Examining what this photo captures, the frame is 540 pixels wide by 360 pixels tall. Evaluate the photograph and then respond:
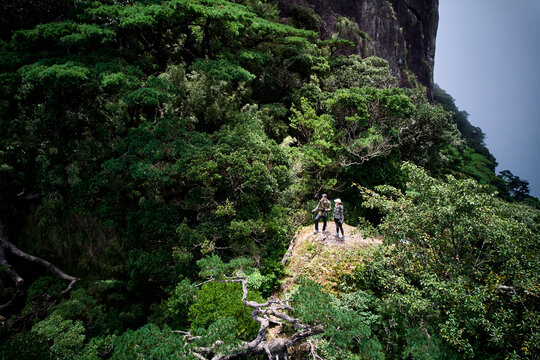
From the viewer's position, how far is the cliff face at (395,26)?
24172 mm

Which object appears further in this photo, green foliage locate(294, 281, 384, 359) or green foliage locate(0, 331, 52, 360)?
green foliage locate(0, 331, 52, 360)

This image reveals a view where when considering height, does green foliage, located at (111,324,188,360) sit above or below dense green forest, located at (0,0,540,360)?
below

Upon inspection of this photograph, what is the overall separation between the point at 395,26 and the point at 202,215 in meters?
33.2

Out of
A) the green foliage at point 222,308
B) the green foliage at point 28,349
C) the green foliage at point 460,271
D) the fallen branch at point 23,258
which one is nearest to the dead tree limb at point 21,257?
the fallen branch at point 23,258

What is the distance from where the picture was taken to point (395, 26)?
99.9ft

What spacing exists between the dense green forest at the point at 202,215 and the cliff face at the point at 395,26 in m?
11.7

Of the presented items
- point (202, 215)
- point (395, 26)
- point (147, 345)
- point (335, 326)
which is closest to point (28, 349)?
point (147, 345)

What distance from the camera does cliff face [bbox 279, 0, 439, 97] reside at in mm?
24172

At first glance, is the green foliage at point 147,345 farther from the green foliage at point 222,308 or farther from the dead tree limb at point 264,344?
the green foliage at point 222,308

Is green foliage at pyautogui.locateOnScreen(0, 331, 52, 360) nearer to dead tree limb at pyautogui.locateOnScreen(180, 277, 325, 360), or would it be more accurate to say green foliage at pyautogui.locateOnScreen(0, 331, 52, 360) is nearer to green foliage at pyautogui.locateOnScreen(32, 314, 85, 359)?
green foliage at pyautogui.locateOnScreen(32, 314, 85, 359)

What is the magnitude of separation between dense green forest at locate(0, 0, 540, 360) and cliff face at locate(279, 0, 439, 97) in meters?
11.7

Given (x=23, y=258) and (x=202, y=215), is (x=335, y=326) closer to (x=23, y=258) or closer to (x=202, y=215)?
(x=202, y=215)

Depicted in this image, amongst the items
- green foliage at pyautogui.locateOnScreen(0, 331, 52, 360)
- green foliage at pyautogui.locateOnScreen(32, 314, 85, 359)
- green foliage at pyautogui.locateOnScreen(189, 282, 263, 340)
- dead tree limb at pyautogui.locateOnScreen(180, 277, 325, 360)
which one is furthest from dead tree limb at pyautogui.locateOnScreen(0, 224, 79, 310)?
dead tree limb at pyautogui.locateOnScreen(180, 277, 325, 360)

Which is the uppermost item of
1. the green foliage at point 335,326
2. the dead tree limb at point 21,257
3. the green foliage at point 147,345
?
the green foliage at point 335,326
